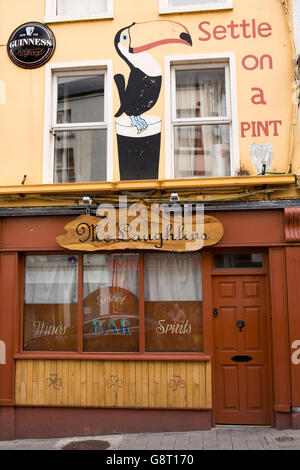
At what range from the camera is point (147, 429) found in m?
7.61

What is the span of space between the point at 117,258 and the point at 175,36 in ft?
13.7

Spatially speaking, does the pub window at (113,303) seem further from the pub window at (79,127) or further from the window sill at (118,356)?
the pub window at (79,127)

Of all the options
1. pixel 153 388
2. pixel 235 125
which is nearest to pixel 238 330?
pixel 153 388

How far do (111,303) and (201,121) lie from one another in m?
3.66

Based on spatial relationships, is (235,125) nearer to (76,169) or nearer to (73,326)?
(76,169)

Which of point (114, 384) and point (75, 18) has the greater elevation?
point (75, 18)

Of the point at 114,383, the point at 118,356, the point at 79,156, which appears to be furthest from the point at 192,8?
the point at 114,383

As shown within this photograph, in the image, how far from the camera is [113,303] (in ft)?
26.6

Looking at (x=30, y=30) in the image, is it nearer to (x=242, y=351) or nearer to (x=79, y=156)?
(x=79, y=156)

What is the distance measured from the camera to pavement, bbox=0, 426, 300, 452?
22.5ft

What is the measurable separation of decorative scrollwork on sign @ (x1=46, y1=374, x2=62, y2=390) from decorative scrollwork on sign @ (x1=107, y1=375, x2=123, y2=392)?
0.86 m

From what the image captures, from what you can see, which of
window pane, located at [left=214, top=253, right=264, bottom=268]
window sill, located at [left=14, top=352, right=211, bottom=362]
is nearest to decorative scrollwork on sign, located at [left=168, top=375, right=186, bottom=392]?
window sill, located at [left=14, top=352, right=211, bottom=362]

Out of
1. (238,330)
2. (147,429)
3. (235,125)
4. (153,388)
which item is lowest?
(147,429)

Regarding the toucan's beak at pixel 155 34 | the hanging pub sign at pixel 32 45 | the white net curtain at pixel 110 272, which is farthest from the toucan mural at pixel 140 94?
the white net curtain at pixel 110 272
